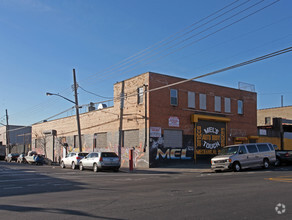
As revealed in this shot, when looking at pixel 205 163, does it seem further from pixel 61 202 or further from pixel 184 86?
pixel 61 202

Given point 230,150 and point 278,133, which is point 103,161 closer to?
point 230,150

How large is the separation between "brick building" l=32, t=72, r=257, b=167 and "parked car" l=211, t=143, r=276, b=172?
8.02m

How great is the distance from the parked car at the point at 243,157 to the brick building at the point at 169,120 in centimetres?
802

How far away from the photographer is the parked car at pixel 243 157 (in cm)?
2094

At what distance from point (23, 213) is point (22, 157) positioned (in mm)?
40727

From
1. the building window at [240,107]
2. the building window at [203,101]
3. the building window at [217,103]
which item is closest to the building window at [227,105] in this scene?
the building window at [217,103]

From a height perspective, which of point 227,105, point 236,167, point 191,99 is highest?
point 191,99

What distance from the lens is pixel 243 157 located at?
69.8 ft

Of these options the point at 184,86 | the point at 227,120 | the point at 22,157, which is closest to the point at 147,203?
the point at 184,86

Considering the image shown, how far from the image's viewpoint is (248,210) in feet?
25.8

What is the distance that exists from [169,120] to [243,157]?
9.68 meters

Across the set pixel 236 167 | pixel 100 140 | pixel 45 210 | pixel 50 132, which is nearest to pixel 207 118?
pixel 236 167

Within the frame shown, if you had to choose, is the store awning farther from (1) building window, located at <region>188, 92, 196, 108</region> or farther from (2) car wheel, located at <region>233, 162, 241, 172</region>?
(2) car wheel, located at <region>233, 162, 241, 172</region>

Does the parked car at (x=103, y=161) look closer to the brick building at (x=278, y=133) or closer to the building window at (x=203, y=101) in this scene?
the building window at (x=203, y=101)
